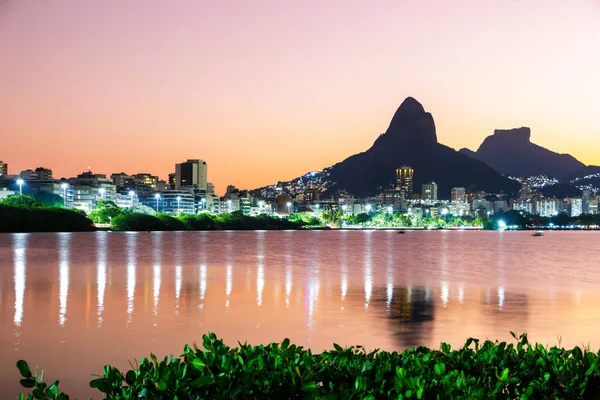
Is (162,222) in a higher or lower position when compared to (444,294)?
higher

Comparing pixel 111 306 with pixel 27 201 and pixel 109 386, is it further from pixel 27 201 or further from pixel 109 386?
pixel 27 201

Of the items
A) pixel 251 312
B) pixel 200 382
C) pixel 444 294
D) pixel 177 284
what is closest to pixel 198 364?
pixel 200 382

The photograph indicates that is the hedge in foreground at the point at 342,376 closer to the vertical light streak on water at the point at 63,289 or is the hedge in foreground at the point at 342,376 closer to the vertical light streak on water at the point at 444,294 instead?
the vertical light streak on water at the point at 63,289

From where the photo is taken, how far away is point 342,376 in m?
5.36

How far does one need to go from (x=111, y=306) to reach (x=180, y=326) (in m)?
4.87

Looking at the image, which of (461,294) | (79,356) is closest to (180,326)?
(79,356)

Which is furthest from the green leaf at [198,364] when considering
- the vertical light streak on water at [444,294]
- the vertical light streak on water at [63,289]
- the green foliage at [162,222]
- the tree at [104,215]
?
the tree at [104,215]

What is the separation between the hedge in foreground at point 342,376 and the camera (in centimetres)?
473

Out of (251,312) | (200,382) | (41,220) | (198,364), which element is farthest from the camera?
(41,220)

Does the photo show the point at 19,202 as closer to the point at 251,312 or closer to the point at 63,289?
the point at 63,289

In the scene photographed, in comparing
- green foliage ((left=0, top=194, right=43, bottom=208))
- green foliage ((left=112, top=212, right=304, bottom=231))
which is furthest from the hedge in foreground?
green foliage ((left=112, top=212, right=304, bottom=231))

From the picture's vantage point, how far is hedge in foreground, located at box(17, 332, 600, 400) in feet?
→ 15.5

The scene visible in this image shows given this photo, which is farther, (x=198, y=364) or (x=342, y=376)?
(x=342, y=376)

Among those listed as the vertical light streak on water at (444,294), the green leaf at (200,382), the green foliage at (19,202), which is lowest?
the vertical light streak on water at (444,294)
